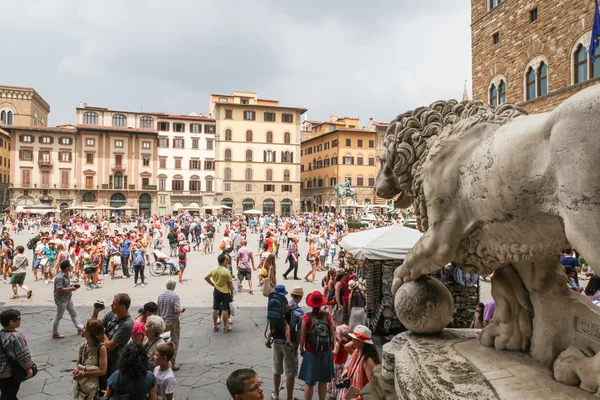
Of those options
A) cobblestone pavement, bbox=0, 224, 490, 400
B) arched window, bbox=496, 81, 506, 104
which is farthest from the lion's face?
arched window, bbox=496, 81, 506, 104

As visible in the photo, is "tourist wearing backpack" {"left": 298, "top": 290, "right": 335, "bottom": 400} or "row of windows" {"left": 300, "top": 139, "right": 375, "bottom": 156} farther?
"row of windows" {"left": 300, "top": 139, "right": 375, "bottom": 156}

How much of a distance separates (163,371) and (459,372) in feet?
9.95

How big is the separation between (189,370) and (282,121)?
48458mm

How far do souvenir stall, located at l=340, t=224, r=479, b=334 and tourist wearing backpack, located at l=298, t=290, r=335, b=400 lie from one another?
221 cm

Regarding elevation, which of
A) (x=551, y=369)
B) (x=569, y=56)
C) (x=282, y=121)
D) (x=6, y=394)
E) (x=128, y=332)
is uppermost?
(x=282, y=121)

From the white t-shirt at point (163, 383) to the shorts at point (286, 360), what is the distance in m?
1.32

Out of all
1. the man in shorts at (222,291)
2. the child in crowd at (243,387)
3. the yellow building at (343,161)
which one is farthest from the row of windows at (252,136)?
the child in crowd at (243,387)

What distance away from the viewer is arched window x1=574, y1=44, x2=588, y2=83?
52.7ft

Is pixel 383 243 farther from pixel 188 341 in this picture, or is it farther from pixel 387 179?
pixel 387 179

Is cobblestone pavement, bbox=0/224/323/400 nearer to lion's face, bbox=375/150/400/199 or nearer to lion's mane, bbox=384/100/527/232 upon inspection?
lion's face, bbox=375/150/400/199

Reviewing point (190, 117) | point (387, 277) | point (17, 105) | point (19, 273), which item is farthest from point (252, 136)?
point (387, 277)

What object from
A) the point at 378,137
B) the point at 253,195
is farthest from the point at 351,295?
the point at 378,137

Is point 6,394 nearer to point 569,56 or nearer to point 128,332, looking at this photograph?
point 128,332

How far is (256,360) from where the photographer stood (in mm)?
6012
